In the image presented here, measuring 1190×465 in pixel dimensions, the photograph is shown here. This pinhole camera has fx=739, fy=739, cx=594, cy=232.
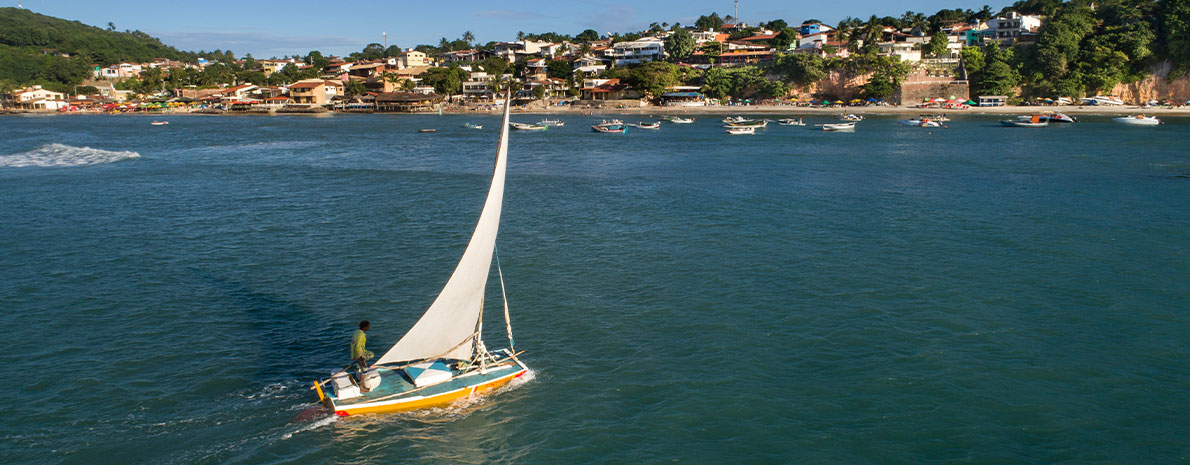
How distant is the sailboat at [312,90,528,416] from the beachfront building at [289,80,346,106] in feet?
545

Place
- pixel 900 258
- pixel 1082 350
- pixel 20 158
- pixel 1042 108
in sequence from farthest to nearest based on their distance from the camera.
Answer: pixel 1042 108, pixel 20 158, pixel 900 258, pixel 1082 350

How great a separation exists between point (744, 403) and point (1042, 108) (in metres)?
119

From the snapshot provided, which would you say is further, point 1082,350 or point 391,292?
point 391,292

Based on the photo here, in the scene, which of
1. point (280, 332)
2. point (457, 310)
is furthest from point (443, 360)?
point (280, 332)

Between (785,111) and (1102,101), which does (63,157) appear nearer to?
(785,111)

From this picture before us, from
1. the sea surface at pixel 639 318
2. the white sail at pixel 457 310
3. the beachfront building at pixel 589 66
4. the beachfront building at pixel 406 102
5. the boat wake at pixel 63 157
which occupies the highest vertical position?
the beachfront building at pixel 589 66

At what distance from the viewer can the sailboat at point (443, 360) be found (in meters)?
15.3

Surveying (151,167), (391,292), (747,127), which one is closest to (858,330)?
(391,292)

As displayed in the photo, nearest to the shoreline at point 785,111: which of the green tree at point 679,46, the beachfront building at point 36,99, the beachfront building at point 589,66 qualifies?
the beachfront building at point 36,99

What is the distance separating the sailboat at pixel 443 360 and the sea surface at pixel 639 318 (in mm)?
400

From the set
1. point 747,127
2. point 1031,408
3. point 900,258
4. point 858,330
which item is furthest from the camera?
point 747,127

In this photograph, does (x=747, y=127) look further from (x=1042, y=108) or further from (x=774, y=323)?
(x=774, y=323)

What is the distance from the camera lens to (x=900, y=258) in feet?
92.0

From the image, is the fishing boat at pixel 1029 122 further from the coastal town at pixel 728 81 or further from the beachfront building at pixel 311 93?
the beachfront building at pixel 311 93
